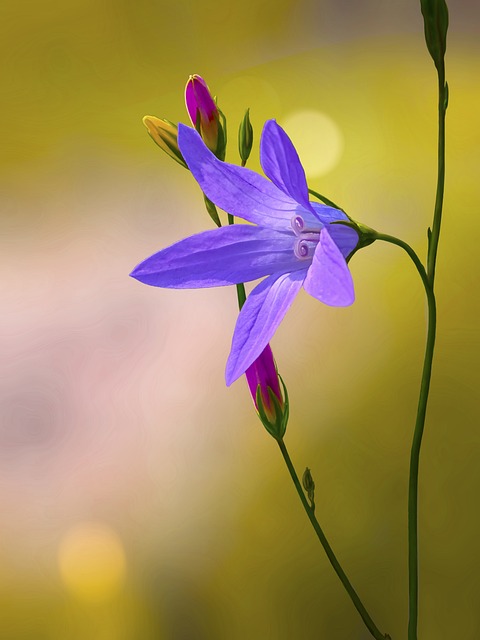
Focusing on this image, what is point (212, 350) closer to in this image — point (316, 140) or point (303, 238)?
point (316, 140)

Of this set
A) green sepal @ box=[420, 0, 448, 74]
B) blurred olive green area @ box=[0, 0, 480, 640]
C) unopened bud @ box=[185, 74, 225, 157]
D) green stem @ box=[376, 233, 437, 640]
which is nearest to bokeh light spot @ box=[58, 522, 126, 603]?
blurred olive green area @ box=[0, 0, 480, 640]

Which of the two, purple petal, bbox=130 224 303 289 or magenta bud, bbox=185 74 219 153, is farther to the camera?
magenta bud, bbox=185 74 219 153

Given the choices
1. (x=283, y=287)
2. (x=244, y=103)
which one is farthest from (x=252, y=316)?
(x=244, y=103)

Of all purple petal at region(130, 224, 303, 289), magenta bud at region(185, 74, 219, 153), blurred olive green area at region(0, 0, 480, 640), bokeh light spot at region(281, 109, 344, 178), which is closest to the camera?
purple petal at region(130, 224, 303, 289)

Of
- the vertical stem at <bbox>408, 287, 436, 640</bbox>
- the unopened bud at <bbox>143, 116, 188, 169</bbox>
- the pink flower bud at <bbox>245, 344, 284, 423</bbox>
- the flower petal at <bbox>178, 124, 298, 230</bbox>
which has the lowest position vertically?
the vertical stem at <bbox>408, 287, 436, 640</bbox>

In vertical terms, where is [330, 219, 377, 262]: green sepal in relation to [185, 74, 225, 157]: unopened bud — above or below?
below

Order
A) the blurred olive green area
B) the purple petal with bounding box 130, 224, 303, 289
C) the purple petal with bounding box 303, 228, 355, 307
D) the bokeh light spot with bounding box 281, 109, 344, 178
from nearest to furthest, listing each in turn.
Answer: the purple petal with bounding box 303, 228, 355, 307 → the purple petal with bounding box 130, 224, 303, 289 → the blurred olive green area → the bokeh light spot with bounding box 281, 109, 344, 178

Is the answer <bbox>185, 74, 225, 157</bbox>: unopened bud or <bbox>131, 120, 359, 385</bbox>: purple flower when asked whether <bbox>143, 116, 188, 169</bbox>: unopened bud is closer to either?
<bbox>185, 74, 225, 157</bbox>: unopened bud
